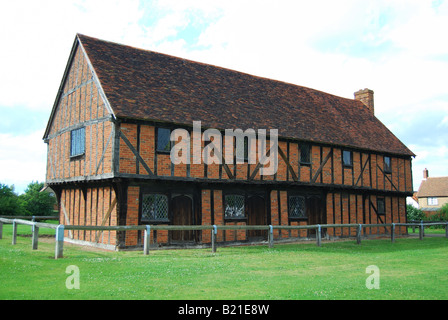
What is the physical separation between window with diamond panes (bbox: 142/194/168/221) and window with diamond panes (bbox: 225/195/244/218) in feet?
10.6

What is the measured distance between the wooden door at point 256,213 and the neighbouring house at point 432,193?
47150 mm

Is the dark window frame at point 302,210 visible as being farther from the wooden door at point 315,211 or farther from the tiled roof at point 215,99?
the tiled roof at point 215,99

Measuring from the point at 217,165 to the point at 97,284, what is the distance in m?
11.1

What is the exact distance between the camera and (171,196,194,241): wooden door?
722 inches

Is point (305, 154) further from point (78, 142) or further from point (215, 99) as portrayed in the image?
point (78, 142)

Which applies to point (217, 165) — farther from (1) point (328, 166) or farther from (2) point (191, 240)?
(1) point (328, 166)

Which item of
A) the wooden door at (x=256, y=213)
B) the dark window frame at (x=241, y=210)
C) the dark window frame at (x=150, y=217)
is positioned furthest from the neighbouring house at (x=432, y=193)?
the dark window frame at (x=150, y=217)

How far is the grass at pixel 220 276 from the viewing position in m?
7.88

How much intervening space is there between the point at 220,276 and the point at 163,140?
8983 mm

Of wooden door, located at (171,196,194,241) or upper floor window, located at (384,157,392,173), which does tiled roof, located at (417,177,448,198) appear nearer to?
upper floor window, located at (384,157,392,173)

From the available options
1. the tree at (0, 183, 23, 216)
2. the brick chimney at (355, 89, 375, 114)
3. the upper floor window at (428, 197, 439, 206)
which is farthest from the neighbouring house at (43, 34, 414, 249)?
the upper floor window at (428, 197, 439, 206)

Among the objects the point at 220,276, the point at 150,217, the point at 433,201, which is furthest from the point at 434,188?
the point at 220,276

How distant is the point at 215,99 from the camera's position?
21672 mm
